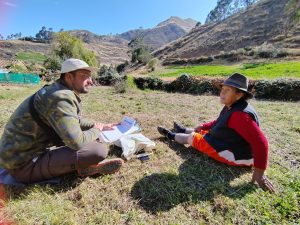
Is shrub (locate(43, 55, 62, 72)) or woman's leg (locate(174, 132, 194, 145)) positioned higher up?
shrub (locate(43, 55, 62, 72))

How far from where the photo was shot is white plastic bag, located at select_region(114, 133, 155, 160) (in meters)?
3.11

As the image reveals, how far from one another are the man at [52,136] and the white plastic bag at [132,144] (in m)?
0.54

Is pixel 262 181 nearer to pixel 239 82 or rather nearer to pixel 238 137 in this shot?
pixel 238 137

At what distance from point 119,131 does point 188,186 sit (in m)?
1.39

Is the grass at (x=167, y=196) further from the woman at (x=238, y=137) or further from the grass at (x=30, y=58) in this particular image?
the grass at (x=30, y=58)

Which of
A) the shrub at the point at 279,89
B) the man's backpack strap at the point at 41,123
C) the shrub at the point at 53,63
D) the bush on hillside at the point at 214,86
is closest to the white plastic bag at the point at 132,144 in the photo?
the man's backpack strap at the point at 41,123

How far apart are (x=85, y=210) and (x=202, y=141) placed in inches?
67.5

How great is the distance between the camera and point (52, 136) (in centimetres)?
242

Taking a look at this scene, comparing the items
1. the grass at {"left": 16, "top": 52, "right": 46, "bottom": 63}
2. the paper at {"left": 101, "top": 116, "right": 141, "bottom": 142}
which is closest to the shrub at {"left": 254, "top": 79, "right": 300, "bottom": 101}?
the paper at {"left": 101, "top": 116, "right": 141, "bottom": 142}

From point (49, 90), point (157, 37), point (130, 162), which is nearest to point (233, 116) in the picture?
point (130, 162)

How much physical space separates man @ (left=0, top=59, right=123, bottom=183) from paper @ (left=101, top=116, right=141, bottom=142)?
A: 0.60m

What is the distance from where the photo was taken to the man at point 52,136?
2160 millimetres

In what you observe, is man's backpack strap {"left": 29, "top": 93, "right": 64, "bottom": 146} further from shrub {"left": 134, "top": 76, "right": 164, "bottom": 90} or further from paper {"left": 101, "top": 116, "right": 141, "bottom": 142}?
shrub {"left": 134, "top": 76, "right": 164, "bottom": 90}

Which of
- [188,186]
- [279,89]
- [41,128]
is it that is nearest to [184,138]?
[188,186]
